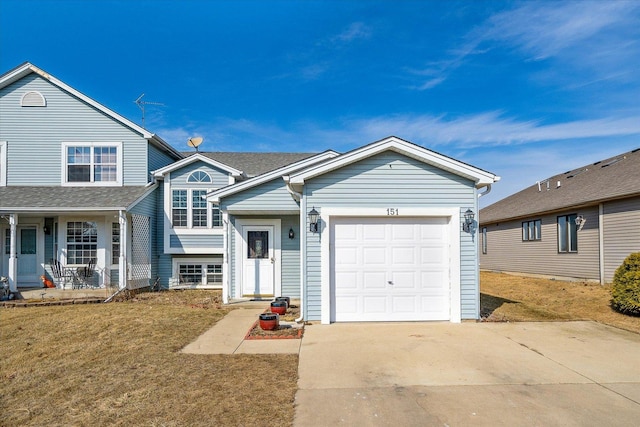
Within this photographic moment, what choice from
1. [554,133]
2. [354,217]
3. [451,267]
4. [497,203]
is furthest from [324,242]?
[497,203]

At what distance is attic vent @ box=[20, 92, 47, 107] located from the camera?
567 inches

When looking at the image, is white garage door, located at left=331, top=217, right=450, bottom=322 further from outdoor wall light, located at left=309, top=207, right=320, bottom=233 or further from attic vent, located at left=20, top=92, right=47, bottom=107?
attic vent, located at left=20, top=92, right=47, bottom=107

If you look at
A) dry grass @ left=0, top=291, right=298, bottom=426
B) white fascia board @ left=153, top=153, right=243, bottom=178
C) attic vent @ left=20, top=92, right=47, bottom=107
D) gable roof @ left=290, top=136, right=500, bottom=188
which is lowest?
dry grass @ left=0, top=291, right=298, bottom=426

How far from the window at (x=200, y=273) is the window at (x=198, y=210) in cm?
160

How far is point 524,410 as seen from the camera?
13.5 ft

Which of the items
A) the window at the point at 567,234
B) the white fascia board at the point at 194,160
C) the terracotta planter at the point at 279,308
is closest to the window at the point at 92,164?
the white fascia board at the point at 194,160

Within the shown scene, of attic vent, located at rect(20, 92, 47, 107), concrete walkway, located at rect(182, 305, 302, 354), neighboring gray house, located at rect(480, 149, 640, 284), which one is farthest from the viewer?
attic vent, located at rect(20, 92, 47, 107)

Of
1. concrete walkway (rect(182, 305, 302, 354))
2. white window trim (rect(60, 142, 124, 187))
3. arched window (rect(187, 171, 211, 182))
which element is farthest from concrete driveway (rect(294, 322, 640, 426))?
white window trim (rect(60, 142, 124, 187))

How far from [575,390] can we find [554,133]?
66.9ft

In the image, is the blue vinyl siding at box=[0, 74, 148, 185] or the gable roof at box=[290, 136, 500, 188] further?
the blue vinyl siding at box=[0, 74, 148, 185]

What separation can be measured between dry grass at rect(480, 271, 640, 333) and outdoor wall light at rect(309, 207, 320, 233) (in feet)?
14.6

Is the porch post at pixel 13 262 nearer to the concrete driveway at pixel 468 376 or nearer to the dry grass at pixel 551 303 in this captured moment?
the concrete driveway at pixel 468 376

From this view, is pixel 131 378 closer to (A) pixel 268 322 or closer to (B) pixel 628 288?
(A) pixel 268 322

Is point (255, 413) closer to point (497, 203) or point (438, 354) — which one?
point (438, 354)
